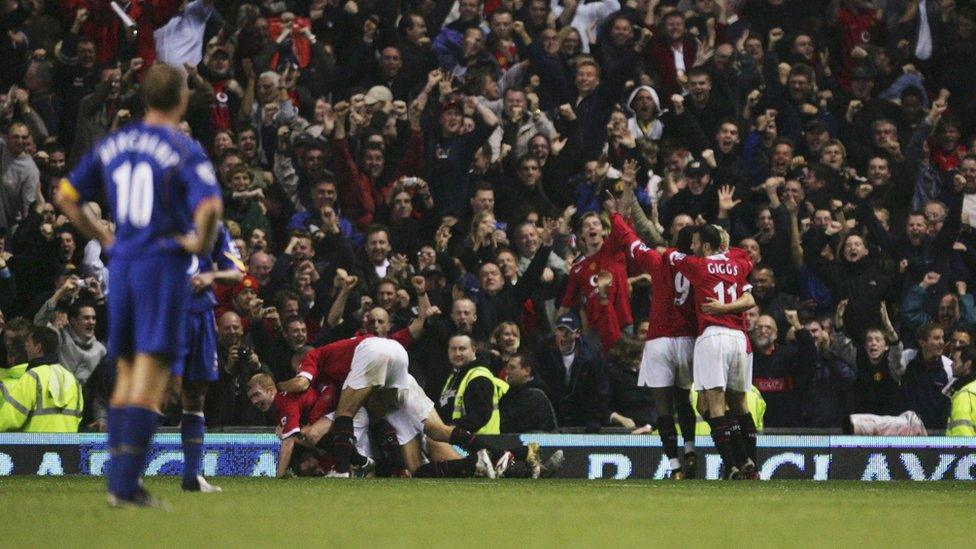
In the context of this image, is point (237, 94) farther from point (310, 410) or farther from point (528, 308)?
point (310, 410)

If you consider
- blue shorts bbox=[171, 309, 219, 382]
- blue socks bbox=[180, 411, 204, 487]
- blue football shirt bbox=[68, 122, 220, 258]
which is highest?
blue football shirt bbox=[68, 122, 220, 258]

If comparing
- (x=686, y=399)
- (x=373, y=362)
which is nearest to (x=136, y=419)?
(x=373, y=362)

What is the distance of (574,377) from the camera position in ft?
50.4

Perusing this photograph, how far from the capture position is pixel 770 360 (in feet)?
51.2

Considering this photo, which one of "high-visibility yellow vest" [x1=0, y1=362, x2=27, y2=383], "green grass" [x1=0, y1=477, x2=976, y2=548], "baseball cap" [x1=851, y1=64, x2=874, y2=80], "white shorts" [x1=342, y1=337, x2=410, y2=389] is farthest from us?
"baseball cap" [x1=851, y1=64, x2=874, y2=80]

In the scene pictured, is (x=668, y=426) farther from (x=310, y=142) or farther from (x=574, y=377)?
(x=310, y=142)

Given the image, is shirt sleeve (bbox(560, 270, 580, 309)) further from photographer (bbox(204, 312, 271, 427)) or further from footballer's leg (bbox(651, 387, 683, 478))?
photographer (bbox(204, 312, 271, 427))

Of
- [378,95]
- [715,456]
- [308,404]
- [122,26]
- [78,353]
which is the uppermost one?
[122,26]

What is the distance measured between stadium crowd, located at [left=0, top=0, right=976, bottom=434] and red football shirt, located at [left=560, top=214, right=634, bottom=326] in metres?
0.02

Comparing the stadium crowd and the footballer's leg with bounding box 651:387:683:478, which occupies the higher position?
the stadium crowd

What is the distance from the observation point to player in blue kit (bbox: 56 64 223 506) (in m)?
7.17

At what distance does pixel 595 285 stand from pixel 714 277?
3149 mm

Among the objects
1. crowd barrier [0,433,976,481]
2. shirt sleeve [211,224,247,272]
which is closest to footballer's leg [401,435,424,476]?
crowd barrier [0,433,976,481]

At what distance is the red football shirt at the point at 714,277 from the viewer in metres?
12.8
